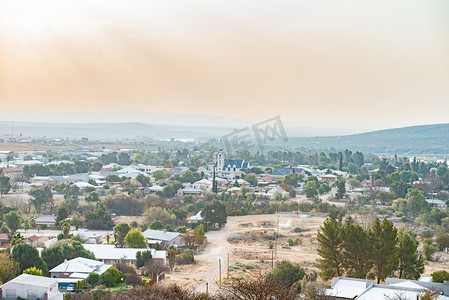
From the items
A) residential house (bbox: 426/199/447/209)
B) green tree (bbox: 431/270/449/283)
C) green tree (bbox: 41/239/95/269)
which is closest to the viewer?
green tree (bbox: 431/270/449/283)

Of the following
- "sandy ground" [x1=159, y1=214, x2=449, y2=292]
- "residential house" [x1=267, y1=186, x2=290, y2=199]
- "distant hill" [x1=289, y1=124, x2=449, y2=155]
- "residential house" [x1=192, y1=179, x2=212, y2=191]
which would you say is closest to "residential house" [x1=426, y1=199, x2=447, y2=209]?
"sandy ground" [x1=159, y1=214, x2=449, y2=292]

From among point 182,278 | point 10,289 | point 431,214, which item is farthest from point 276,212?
point 10,289

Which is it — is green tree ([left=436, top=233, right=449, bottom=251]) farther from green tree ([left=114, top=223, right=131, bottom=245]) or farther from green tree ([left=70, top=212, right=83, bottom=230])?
green tree ([left=70, top=212, right=83, bottom=230])

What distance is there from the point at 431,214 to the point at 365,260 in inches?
621

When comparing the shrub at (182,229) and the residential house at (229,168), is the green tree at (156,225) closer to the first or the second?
the shrub at (182,229)

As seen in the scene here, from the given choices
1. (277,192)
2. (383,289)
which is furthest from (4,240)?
(277,192)

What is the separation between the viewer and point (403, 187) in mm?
40844

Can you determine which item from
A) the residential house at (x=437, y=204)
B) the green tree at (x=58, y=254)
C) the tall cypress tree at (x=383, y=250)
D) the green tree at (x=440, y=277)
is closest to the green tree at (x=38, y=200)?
the green tree at (x=58, y=254)

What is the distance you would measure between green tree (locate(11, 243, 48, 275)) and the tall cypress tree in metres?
10.6

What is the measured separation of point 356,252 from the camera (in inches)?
683

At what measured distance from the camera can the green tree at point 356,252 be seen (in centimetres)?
1722

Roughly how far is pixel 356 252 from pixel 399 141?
16409cm

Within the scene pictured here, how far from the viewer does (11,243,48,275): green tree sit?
704 inches

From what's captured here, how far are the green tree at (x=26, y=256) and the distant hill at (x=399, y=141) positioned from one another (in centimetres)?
13501
